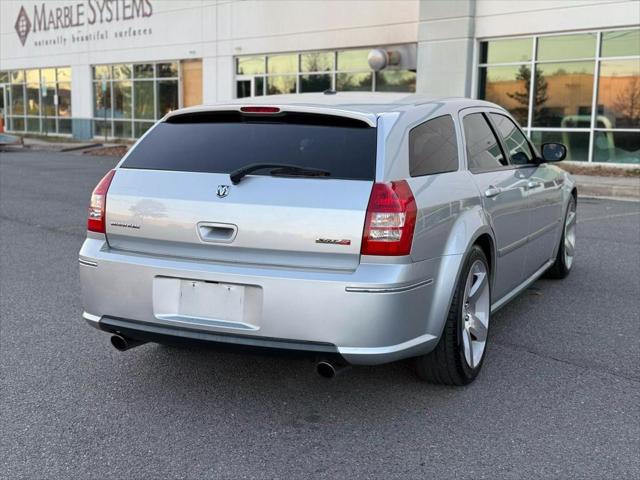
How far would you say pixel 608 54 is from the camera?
17000 mm

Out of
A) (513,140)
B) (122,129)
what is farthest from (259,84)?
(513,140)

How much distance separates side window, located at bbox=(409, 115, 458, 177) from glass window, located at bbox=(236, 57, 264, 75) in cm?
2155

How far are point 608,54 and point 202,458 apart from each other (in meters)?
16.4

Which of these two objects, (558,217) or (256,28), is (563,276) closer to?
(558,217)

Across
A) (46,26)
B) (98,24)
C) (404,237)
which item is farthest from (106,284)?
(46,26)

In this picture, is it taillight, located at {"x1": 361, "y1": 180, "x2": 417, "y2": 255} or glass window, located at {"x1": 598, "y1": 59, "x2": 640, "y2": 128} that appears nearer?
taillight, located at {"x1": 361, "y1": 180, "x2": 417, "y2": 255}

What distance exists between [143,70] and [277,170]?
27348 millimetres

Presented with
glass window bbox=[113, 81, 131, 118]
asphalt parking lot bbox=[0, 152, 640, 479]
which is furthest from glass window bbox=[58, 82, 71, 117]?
asphalt parking lot bbox=[0, 152, 640, 479]

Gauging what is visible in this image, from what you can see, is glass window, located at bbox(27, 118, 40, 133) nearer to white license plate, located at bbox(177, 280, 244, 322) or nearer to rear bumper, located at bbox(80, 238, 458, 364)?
rear bumper, located at bbox(80, 238, 458, 364)

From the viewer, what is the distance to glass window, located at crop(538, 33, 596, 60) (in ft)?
56.7

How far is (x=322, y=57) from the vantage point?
23219 mm

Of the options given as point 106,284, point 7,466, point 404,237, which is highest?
point 404,237

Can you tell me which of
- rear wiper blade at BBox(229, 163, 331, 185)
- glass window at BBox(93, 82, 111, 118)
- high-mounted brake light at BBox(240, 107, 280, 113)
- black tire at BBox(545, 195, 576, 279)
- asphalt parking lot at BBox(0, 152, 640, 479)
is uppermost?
glass window at BBox(93, 82, 111, 118)

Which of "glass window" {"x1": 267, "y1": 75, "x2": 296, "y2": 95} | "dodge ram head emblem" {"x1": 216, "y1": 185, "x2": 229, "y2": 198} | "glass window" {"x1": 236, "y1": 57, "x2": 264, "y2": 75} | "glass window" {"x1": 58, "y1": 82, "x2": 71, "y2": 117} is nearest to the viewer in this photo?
"dodge ram head emblem" {"x1": 216, "y1": 185, "x2": 229, "y2": 198}
